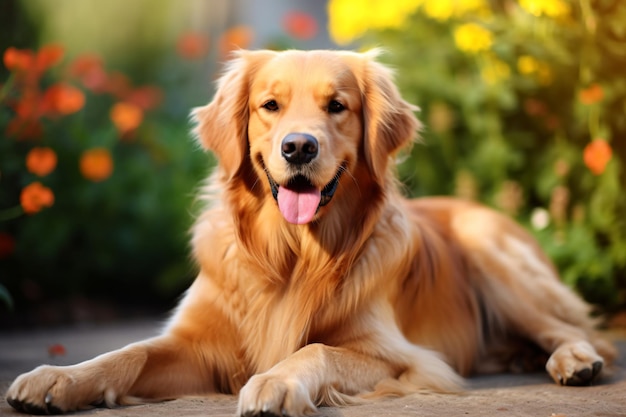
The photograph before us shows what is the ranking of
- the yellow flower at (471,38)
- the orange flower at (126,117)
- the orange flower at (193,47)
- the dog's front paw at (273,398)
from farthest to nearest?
the orange flower at (193,47)
the yellow flower at (471,38)
the orange flower at (126,117)
the dog's front paw at (273,398)

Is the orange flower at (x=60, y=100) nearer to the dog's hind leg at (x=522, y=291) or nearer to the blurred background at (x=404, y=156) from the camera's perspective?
Result: the blurred background at (x=404, y=156)

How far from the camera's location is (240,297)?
3.46 metres

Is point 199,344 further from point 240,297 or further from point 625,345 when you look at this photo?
point 625,345

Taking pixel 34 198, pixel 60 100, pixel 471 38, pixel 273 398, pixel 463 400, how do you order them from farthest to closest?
pixel 471 38
pixel 60 100
pixel 34 198
pixel 463 400
pixel 273 398

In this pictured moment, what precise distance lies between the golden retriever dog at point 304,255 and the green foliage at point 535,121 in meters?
1.43

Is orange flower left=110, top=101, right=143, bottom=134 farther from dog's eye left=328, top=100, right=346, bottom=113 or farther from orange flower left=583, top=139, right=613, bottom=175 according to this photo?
orange flower left=583, top=139, right=613, bottom=175

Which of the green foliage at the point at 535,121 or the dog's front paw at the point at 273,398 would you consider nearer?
the dog's front paw at the point at 273,398

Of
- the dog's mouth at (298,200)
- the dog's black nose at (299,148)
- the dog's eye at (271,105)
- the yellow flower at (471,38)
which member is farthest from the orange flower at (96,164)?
the yellow flower at (471,38)

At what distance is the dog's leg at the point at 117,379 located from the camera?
283cm

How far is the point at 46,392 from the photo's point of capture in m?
2.83

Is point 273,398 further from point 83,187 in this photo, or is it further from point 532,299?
point 83,187

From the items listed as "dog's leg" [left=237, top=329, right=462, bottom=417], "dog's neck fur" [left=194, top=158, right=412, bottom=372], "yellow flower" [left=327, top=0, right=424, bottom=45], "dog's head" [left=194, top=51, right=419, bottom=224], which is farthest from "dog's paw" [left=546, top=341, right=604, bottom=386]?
"yellow flower" [left=327, top=0, right=424, bottom=45]

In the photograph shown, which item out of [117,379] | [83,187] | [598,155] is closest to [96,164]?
[83,187]

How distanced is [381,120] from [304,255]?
2.17ft
